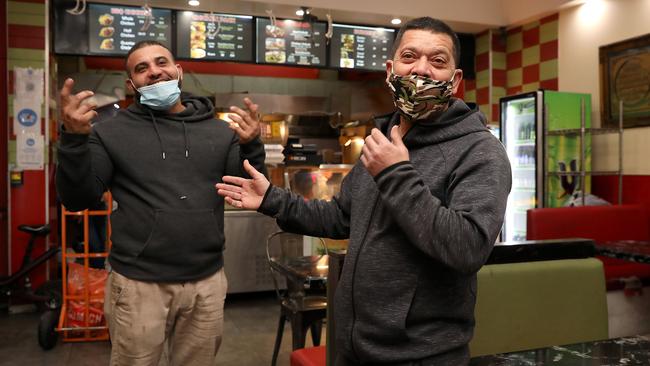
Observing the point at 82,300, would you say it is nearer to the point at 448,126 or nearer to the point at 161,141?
the point at 161,141

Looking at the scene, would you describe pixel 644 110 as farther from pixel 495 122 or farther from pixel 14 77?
pixel 14 77

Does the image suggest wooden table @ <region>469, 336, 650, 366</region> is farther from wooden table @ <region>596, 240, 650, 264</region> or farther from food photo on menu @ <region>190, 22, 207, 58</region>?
food photo on menu @ <region>190, 22, 207, 58</region>

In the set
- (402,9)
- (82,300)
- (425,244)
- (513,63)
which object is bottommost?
(82,300)

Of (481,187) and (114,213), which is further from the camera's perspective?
(114,213)

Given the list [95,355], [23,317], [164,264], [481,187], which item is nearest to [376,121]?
[481,187]

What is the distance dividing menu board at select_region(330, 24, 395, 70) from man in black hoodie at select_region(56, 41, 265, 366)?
3806 millimetres

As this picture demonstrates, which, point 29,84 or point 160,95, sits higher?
point 29,84

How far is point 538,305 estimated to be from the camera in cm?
214

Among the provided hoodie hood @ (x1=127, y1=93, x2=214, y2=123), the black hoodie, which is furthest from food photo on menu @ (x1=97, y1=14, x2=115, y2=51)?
the black hoodie

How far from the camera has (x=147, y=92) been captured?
2182 mm

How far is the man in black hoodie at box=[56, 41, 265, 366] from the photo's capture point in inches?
80.9

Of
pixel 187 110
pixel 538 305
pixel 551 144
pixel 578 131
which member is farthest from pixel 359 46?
→ pixel 538 305

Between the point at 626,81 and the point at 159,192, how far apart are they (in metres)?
4.45

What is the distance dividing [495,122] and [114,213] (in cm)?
502
